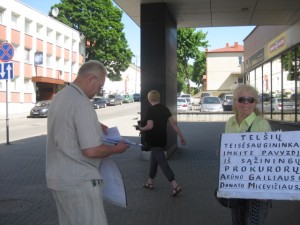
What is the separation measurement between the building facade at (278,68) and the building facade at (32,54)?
62.5 ft

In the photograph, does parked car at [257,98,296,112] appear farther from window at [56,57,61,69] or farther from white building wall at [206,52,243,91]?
white building wall at [206,52,243,91]

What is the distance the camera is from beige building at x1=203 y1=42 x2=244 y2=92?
2825 inches

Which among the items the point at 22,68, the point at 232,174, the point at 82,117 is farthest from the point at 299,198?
the point at 22,68

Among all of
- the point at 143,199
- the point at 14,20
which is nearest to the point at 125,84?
the point at 14,20

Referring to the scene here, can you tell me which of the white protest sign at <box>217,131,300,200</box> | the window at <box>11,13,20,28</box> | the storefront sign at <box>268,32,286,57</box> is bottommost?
the white protest sign at <box>217,131,300,200</box>

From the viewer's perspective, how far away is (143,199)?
6.76 metres

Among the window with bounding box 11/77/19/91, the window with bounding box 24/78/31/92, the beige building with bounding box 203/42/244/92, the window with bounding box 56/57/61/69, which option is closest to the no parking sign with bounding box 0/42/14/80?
the window with bounding box 11/77/19/91

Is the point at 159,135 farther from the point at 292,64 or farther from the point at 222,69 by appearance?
the point at 222,69

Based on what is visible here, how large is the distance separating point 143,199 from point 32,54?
3724cm

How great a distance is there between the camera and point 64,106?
3.08 m

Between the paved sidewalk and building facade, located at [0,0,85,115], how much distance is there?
76.3 ft

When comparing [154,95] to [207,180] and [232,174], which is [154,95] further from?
[232,174]

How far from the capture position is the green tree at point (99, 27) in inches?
2341

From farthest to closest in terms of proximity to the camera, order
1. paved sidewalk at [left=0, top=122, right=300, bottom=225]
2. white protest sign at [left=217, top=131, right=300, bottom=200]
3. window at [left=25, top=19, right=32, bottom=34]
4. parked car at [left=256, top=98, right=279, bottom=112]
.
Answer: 1. window at [left=25, top=19, right=32, bottom=34]
2. parked car at [left=256, top=98, right=279, bottom=112]
3. paved sidewalk at [left=0, top=122, right=300, bottom=225]
4. white protest sign at [left=217, top=131, right=300, bottom=200]
